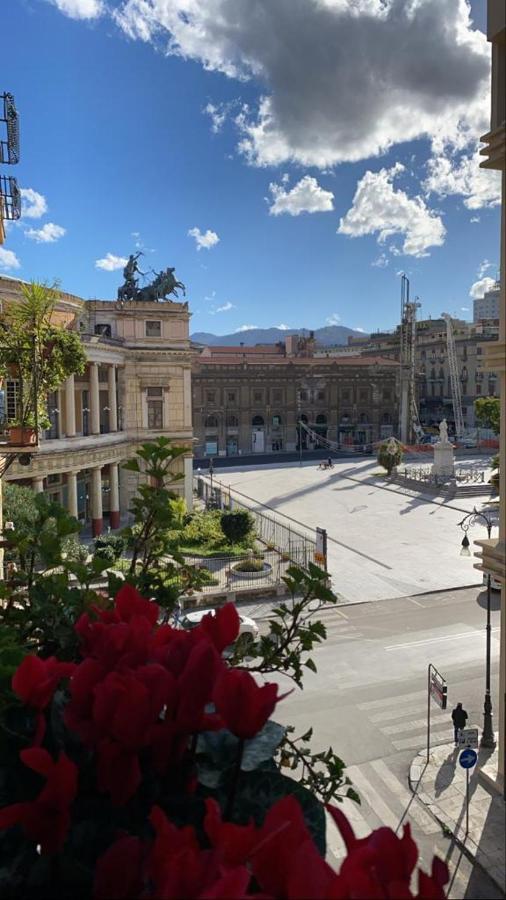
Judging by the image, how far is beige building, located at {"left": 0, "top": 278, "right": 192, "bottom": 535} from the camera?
3014 cm

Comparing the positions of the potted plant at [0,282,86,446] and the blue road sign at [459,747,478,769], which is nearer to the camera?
the blue road sign at [459,747,478,769]

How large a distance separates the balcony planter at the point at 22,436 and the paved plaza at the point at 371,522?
44.8 ft

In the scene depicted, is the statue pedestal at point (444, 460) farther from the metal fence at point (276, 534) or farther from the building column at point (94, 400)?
the building column at point (94, 400)

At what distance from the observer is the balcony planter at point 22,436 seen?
1214 cm

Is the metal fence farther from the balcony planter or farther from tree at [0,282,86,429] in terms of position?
tree at [0,282,86,429]

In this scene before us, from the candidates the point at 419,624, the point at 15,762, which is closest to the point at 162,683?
the point at 15,762

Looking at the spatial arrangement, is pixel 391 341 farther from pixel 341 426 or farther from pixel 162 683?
pixel 162 683

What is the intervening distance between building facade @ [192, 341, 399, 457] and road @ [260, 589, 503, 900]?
54806 mm

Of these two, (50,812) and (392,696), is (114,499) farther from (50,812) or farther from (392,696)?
(50,812)

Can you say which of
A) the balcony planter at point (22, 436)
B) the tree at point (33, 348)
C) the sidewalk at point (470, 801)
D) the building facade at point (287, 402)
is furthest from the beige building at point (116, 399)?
the building facade at point (287, 402)

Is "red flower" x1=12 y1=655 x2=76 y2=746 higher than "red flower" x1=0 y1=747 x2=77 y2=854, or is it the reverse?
"red flower" x1=12 y1=655 x2=76 y2=746

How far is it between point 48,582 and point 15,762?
146 cm

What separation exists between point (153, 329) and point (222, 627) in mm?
33076

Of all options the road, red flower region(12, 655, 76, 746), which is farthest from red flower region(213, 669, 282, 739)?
the road
